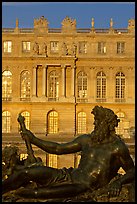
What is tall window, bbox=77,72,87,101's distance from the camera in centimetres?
3566

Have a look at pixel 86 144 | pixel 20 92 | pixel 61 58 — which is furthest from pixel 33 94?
pixel 86 144

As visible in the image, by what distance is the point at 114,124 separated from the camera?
4.12 metres

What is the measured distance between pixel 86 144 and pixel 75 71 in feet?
103

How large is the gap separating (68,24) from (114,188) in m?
32.3

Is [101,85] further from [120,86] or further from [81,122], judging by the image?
[81,122]

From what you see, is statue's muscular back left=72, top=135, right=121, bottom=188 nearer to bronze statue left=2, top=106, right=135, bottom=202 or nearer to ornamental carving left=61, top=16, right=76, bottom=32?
bronze statue left=2, top=106, right=135, bottom=202

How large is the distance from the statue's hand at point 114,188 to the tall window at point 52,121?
31458 millimetres

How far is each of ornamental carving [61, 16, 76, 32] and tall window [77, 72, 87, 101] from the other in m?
3.31

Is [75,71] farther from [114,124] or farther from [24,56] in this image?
[114,124]

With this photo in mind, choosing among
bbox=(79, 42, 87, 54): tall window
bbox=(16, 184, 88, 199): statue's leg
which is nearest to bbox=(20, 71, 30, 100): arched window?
bbox=(79, 42, 87, 54): tall window

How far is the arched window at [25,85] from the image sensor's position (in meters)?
35.6

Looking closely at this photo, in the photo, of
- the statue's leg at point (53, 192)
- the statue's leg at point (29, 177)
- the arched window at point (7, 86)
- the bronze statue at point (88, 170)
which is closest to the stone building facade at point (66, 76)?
the arched window at point (7, 86)

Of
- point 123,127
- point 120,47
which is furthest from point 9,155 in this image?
point 120,47

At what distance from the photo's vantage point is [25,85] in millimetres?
35750
